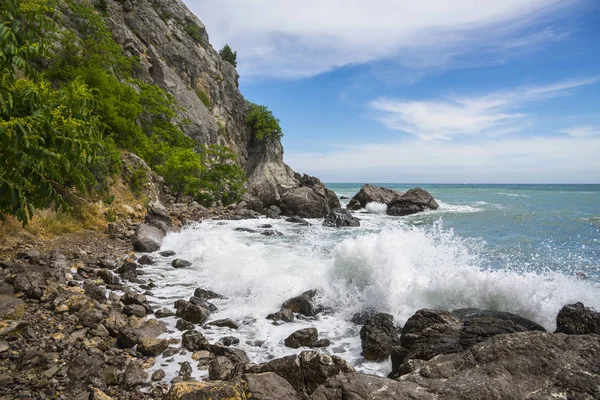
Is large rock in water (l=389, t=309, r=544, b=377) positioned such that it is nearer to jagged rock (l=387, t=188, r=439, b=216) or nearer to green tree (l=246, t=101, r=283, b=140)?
jagged rock (l=387, t=188, r=439, b=216)

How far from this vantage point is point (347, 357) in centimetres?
620

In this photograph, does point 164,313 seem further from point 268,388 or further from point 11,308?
point 268,388

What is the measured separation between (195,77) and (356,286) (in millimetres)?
38791

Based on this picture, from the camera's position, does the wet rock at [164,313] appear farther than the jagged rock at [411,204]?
No

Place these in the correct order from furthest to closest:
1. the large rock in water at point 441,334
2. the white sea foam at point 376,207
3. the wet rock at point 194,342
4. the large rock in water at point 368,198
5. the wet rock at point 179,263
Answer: the large rock in water at point 368,198
the white sea foam at point 376,207
the wet rock at point 179,263
the wet rock at point 194,342
the large rock in water at point 441,334

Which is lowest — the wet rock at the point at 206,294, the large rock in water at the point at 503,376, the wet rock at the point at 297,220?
the wet rock at the point at 297,220

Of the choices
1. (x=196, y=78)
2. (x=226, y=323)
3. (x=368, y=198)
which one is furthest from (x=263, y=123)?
(x=226, y=323)

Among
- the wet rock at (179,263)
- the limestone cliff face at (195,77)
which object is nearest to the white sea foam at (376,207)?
the limestone cliff face at (195,77)

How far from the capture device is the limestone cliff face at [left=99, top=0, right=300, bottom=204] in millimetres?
33688

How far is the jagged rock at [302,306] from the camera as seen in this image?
8.13m

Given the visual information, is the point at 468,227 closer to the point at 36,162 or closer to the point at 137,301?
the point at 137,301

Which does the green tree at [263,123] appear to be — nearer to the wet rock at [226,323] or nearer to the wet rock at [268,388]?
the wet rock at [226,323]

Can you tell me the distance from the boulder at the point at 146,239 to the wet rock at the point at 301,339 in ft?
28.4

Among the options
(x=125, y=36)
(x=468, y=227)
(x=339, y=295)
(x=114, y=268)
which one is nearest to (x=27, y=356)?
(x=114, y=268)
